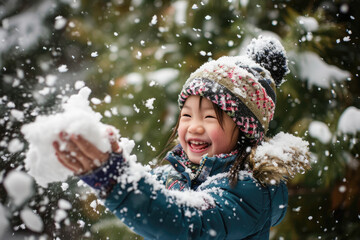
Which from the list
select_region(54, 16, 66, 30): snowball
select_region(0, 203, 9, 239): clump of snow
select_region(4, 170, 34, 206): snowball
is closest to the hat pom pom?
select_region(4, 170, 34, 206): snowball

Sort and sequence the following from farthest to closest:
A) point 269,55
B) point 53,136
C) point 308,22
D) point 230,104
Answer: point 308,22 → point 269,55 → point 230,104 → point 53,136

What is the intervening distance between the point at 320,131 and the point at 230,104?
1515 millimetres

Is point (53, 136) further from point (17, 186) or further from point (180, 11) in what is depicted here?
point (180, 11)

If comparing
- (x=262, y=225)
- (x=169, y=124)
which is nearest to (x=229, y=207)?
(x=262, y=225)

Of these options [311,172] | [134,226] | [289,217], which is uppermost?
[134,226]

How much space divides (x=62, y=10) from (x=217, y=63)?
157 centimetres

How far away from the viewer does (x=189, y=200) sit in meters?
1.24

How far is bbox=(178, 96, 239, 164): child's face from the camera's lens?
1634 millimetres

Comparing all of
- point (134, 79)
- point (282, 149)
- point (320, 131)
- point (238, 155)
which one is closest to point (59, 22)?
point (134, 79)

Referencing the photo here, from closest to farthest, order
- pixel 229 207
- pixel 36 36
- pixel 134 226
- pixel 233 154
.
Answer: pixel 134 226, pixel 229 207, pixel 233 154, pixel 36 36

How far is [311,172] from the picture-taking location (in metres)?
3.01

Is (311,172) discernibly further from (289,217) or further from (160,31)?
(160,31)

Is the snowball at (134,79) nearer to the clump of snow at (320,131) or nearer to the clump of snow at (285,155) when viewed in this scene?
the clump of snow at (285,155)

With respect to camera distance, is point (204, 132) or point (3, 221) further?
point (3, 221)
